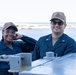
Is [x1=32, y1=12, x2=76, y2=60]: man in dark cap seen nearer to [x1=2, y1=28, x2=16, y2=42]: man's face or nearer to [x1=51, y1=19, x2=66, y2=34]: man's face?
[x1=51, y1=19, x2=66, y2=34]: man's face

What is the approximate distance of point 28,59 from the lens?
1.68 m

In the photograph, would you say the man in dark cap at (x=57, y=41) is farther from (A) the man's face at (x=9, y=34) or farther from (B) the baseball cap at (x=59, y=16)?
(A) the man's face at (x=9, y=34)

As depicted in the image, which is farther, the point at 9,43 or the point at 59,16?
the point at 9,43

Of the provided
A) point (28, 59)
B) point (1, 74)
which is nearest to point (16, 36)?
point (1, 74)

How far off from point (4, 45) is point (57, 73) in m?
2.28

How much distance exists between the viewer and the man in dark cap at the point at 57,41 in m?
3.00

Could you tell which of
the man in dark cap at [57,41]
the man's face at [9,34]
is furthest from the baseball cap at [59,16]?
the man's face at [9,34]

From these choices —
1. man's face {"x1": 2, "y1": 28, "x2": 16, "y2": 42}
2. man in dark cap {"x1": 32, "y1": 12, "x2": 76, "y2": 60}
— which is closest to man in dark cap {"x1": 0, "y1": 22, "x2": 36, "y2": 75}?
man's face {"x1": 2, "y1": 28, "x2": 16, "y2": 42}

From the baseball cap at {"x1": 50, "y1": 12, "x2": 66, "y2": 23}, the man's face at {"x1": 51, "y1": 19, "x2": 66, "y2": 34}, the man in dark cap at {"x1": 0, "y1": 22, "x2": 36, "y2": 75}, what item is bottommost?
the man in dark cap at {"x1": 0, "y1": 22, "x2": 36, "y2": 75}

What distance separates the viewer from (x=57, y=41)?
10.00 ft

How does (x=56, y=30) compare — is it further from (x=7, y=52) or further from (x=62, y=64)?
(x=62, y=64)

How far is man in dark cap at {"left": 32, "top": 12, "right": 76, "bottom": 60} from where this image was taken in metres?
3.00

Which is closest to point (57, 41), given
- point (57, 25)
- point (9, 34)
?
point (57, 25)

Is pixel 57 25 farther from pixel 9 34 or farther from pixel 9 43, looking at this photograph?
pixel 9 43
